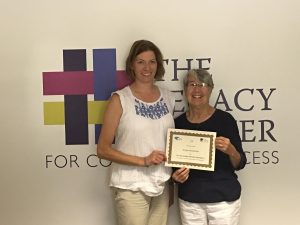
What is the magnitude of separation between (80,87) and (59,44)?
0.79 feet

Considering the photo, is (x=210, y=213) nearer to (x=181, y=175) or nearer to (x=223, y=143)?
(x=181, y=175)

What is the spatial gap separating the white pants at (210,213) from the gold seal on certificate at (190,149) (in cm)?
18

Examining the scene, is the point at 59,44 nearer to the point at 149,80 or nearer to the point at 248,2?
the point at 149,80

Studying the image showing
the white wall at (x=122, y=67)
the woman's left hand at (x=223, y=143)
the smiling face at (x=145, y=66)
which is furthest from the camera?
the white wall at (x=122, y=67)

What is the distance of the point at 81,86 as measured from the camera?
2.02 m

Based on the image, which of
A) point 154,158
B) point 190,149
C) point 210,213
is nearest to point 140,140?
point 154,158

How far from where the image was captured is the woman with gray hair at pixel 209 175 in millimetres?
1723

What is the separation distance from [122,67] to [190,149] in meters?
0.58

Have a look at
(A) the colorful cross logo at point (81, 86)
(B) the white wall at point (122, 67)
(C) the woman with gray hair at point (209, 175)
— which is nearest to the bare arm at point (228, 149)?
(C) the woman with gray hair at point (209, 175)

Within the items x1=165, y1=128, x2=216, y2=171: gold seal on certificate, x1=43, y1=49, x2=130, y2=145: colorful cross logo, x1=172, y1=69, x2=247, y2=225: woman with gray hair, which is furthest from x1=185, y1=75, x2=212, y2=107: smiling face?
x1=43, y1=49, x2=130, y2=145: colorful cross logo

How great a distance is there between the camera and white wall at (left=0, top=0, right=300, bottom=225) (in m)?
2.00

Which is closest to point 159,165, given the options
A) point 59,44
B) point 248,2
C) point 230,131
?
point 230,131

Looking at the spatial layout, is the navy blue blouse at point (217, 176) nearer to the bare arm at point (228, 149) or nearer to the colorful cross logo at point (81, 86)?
the bare arm at point (228, 149)

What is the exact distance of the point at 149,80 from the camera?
5.91 feet
